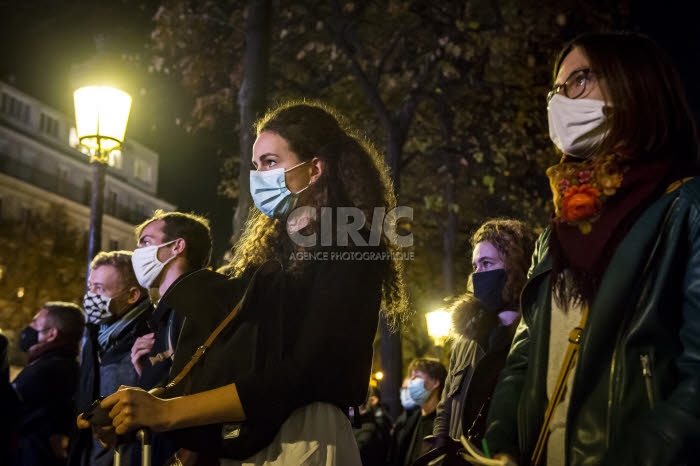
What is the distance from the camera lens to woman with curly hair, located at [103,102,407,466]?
2.47 m

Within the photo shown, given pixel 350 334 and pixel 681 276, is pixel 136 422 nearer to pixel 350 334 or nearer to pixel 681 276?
pixel 350 334

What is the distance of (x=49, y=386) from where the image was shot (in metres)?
6.57

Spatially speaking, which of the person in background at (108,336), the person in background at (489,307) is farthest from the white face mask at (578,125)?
the person in background at (108,336)

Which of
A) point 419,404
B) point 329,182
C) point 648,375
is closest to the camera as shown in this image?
point 648,375

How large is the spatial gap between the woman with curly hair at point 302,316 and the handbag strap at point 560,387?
0.69 meters

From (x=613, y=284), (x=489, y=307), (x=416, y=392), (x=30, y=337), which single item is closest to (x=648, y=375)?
(x=613, y=284)

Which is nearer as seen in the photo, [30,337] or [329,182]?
[329,182]

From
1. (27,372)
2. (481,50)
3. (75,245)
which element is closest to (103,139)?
(27,372)

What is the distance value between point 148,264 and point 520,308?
2780 mm

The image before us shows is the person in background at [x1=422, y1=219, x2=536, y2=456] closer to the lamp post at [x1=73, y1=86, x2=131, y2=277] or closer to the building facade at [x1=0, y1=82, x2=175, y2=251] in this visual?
the lamp post at [x1=73, y1=86, x2=131, y2=277]

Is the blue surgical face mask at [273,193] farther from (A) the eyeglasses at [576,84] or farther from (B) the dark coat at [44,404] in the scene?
(B) the dark coat at [44,404]

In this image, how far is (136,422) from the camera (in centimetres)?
241

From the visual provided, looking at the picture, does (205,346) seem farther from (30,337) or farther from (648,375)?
(30,337)

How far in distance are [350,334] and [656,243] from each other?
1.06 m
